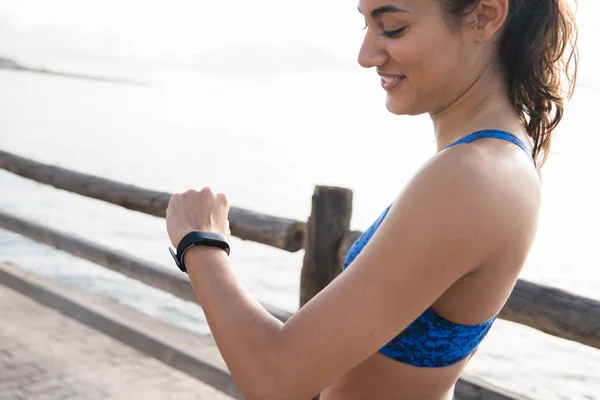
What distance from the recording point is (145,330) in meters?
3.86

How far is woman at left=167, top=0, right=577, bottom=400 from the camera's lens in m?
0.86

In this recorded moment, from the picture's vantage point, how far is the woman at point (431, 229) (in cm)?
86


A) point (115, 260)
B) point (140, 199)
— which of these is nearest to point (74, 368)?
point (115, 260)

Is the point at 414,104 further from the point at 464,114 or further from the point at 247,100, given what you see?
the point at 247,100

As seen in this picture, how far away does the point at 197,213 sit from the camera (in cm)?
112

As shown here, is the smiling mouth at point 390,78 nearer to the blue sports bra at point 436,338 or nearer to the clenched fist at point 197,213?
the blue sports bra at point 436,338

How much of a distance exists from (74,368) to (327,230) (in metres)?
1.70

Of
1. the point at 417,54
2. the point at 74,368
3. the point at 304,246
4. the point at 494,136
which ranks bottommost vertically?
the point at 74,368

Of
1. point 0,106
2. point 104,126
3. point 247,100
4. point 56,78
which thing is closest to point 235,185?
point 104,126

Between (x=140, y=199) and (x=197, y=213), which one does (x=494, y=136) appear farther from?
(x=140, y=199)

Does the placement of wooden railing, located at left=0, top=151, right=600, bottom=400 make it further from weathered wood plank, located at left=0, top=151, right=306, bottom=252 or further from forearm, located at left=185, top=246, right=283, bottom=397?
forearm, located at left=185, top=246, right=283, bottom=397

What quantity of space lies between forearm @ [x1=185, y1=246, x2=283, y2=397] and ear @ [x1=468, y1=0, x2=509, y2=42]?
53 cm

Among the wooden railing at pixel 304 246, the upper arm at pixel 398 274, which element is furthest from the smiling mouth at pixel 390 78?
the wooden railing at pixel 304 246

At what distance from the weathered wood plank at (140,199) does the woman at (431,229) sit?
1.76 m
